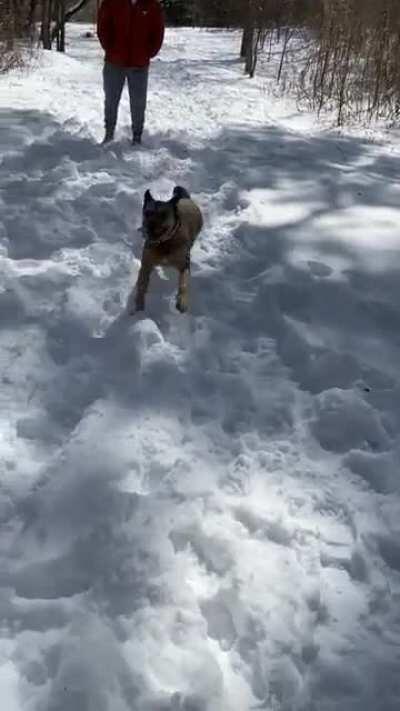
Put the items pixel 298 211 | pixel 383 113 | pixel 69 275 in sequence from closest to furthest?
pixel 69 275 → pixel 298 211 → pixel 383 113

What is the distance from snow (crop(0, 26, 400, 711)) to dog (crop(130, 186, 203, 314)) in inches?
5.0

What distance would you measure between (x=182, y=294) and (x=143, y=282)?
10.0 inches

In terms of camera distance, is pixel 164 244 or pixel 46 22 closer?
pixel 164 244

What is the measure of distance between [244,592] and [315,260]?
10.1 ft

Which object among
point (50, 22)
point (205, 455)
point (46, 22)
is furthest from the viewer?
point (50, 22)

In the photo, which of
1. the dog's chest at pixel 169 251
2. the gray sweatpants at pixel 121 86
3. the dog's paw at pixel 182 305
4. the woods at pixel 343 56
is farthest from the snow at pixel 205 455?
the woods at pixel 343 56

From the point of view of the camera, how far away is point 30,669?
210cm

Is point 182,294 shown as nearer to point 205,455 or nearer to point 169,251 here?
point 169,251

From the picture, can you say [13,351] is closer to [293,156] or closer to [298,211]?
[298,211]

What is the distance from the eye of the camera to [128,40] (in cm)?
Result: 749

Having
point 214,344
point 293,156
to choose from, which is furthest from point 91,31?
point 214,344

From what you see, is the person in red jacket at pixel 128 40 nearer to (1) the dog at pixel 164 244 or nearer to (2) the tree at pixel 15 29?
(1) the dog at pixel 164 244

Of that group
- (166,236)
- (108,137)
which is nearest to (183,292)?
(166,236)

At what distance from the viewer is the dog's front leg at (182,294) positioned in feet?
14.3
